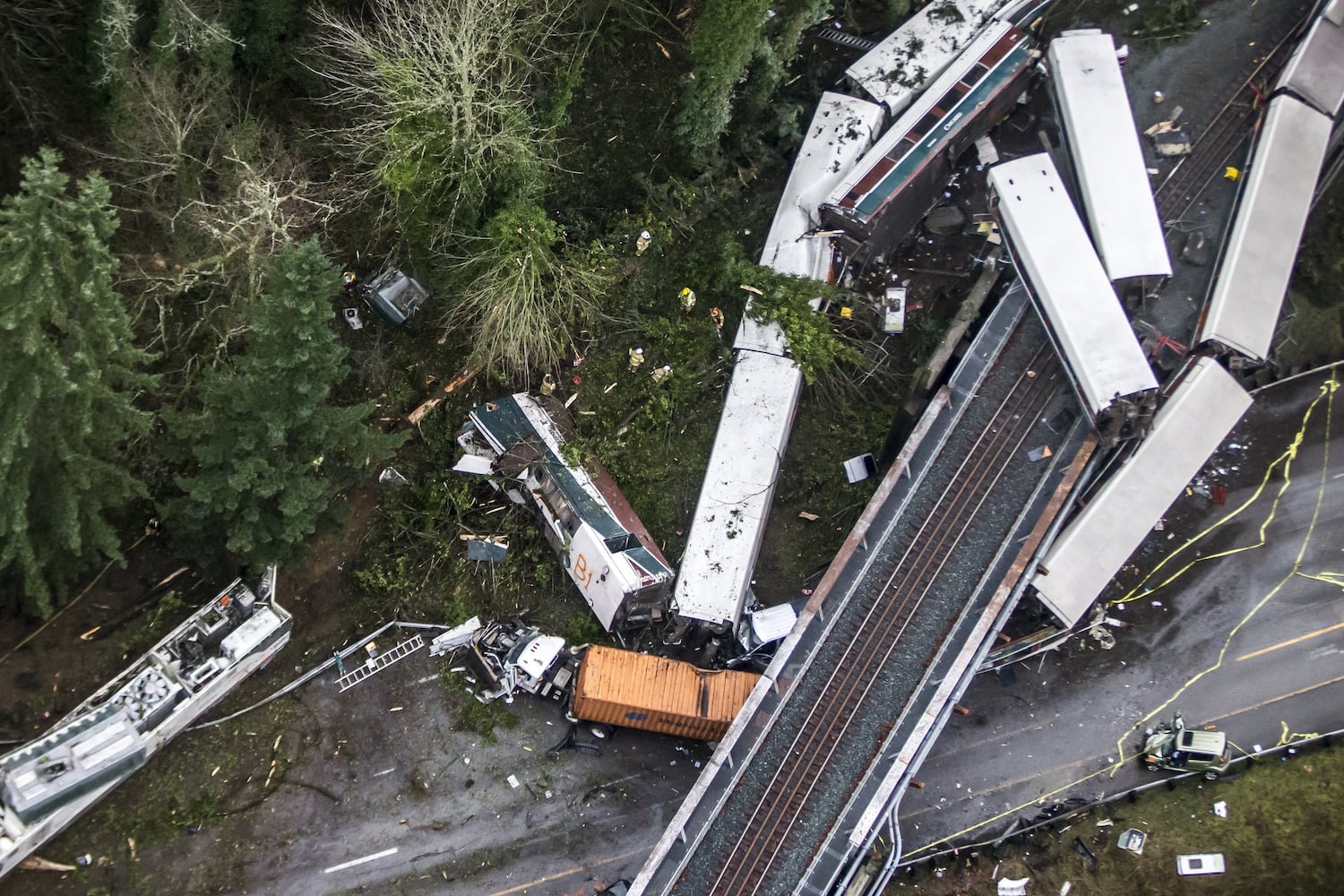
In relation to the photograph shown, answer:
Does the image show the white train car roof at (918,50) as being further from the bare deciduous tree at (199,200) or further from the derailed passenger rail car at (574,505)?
the bare deciduous tree at (199,200)

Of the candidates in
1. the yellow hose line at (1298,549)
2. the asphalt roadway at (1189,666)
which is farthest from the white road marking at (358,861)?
the yellow hose line at (1298,549)

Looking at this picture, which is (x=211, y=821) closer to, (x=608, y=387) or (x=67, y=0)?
(x=608, y=387)

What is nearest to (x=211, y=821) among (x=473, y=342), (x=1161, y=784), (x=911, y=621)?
(x=473, y=342)

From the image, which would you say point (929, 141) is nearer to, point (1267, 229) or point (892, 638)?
point (1267, 229)

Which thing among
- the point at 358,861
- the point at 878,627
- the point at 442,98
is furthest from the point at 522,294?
the point at 358,861

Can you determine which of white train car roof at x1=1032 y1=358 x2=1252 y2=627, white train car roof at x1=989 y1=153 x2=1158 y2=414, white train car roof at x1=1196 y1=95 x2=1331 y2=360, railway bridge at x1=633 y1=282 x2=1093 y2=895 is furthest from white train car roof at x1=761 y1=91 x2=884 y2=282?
white train car roof at x1=1196 y1=95 x2=1331 y2=360
